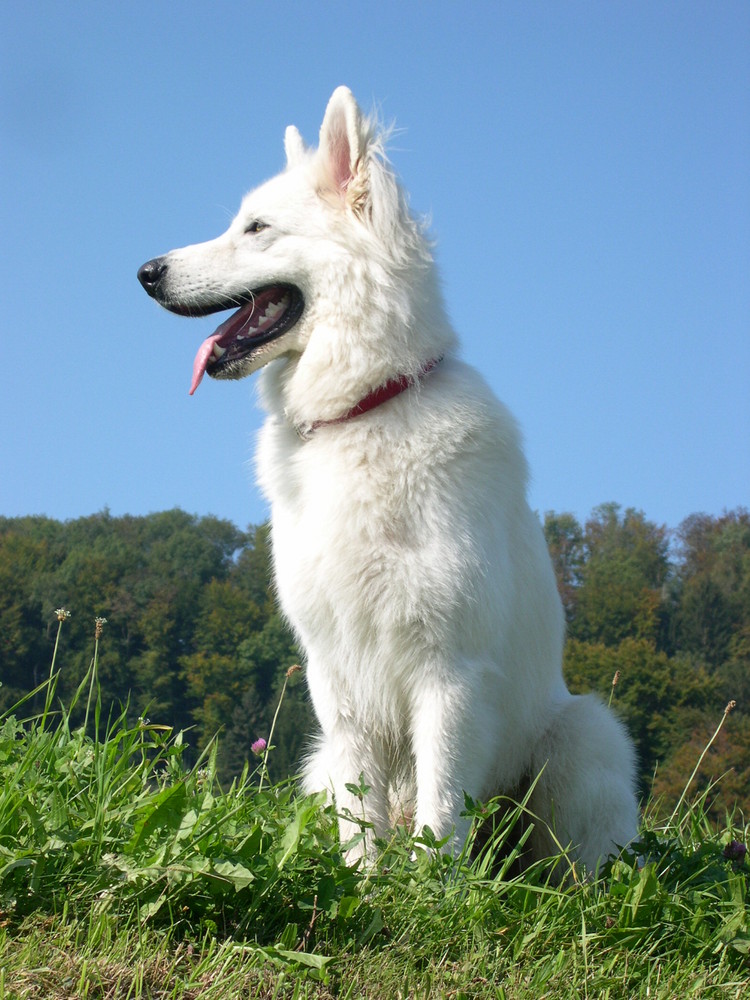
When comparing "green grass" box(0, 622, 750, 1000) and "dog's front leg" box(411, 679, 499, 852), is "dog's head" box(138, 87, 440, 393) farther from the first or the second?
"green grass" box(0, 622, 750, 1000)

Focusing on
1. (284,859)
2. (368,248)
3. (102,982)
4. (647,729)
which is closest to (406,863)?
(284,859)

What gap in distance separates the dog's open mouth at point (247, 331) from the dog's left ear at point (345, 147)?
471 millimetres

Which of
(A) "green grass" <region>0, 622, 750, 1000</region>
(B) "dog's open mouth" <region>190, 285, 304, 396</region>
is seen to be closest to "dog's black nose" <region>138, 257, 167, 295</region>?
(B) "dog's open mouth" <region>190, 285, 304, 396</region>

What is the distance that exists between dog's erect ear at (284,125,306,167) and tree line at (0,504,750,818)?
1225 inches

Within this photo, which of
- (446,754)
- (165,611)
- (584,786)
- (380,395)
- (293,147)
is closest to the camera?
(446,754)

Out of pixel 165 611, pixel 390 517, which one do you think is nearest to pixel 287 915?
pixel 390 517

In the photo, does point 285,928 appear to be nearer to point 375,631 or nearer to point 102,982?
point 102,982

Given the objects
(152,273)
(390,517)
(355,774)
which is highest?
(152,273)

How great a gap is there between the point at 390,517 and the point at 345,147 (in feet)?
→ 5.17

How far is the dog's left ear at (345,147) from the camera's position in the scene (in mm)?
3961

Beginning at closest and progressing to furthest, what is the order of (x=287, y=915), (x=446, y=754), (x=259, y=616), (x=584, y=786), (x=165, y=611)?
(x=287, y=915) < (x=446, y=754) < (x=584, y=786) < (x=165, y=611) < (x=259, y=616)

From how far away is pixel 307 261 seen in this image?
3.99 metres

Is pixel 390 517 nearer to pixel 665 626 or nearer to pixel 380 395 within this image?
pixel 380 395

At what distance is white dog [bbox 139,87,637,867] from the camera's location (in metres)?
3.60
